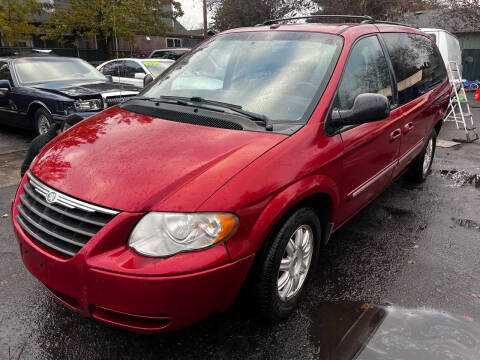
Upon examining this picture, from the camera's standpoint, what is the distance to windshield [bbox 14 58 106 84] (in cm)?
743

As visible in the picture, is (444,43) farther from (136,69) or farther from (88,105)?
(88,105)

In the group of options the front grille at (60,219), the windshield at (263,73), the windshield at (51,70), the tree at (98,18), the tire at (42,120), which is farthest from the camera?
the tree at (98,18)

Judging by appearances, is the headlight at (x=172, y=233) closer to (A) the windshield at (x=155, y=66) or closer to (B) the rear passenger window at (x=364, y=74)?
(B) the rear passenger window at (x=364, y=74)

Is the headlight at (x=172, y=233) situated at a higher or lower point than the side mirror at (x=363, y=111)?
lower

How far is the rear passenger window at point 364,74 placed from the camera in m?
2.86

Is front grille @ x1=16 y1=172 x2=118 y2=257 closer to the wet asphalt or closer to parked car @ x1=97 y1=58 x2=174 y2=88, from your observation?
the wet asphalt

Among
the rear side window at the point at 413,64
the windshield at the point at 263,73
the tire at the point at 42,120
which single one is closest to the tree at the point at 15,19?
the tire at the point at 42,120

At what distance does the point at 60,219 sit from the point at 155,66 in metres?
8.56

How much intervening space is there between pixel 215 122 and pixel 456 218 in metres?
3.09

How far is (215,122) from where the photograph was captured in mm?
2521

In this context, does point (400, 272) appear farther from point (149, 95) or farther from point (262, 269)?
point (149, 95)

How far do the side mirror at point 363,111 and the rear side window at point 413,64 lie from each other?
1180 mm

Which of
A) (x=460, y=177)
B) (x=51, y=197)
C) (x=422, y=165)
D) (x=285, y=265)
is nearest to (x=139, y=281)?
(x=51, y=197)

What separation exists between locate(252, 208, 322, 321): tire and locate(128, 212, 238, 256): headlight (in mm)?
432
